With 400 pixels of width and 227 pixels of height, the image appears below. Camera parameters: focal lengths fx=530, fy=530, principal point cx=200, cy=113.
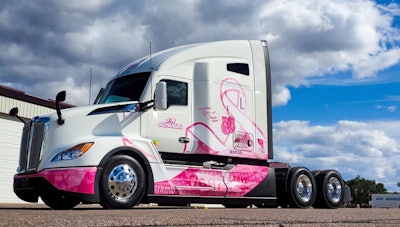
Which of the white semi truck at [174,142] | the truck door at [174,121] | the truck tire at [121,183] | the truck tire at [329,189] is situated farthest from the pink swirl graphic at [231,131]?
the truck tire at [329,189]

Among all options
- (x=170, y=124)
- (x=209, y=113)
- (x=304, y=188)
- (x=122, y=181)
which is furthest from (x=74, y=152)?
(x=304, y=188)

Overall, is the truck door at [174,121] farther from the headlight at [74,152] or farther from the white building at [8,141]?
the white building at [8,141]

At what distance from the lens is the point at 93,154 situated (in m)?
8.55

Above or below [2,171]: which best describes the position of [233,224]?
below

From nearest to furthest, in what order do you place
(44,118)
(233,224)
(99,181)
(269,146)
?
1. (233,224)
2. (99,181)
3. (44,118)
4. (269,146)

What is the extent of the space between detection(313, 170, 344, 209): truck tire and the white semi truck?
0.03 meters

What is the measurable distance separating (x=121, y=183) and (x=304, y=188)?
4.77 metres

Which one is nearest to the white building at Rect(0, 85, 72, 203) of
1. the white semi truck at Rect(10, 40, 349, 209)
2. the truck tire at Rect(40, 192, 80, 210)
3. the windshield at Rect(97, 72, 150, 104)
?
the white semi truck at Rect(10, 40, 349, 209)

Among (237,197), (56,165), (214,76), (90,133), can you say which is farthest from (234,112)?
(56,165)

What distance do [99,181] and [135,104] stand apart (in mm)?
1625

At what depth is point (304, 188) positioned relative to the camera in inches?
465

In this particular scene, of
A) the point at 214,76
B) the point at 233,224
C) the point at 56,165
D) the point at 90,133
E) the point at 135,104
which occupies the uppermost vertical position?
the point at 214,76

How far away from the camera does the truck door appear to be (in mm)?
9517

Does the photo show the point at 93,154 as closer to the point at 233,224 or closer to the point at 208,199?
the point at 208,199
